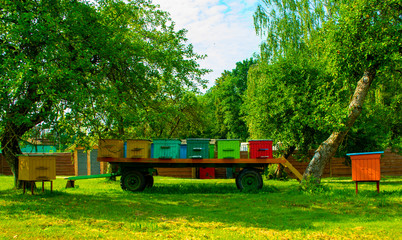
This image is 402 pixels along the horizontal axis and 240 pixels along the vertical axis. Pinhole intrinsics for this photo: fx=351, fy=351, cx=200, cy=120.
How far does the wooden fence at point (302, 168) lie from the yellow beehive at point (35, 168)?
14355mm

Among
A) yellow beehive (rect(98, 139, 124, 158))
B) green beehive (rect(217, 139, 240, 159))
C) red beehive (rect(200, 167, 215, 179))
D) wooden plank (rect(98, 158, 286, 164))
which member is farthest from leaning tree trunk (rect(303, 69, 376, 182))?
red beehive (rect(200, 167, 215, 179))

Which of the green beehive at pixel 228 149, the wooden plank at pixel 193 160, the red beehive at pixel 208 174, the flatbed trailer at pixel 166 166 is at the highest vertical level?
the green beehive at pixel 228 149

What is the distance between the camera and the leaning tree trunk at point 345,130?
14461mm

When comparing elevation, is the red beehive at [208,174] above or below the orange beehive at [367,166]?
below

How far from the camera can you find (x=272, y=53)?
87.8ft

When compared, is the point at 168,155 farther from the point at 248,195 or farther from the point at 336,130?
→ the point at 336,130

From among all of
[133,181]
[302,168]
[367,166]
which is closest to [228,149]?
[133,181]

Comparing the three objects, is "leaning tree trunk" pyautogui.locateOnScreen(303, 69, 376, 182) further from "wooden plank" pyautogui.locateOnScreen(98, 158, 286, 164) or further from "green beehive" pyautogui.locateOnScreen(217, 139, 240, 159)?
"green beehive" pyautogui.locateOnScreen(217, 139, 240, 159)

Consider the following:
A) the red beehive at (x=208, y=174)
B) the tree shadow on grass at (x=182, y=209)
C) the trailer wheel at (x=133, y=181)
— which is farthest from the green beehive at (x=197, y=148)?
the red beehive at (x=208, y=174)

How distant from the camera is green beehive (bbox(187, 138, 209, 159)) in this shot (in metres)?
14.1

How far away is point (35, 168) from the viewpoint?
12008 mm

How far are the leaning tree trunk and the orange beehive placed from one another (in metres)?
2.10

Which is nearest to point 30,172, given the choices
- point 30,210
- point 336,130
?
point 30,210

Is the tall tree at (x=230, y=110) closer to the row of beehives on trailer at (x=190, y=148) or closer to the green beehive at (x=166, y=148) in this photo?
the row of beehives on trailer at (x=190, y=148)
